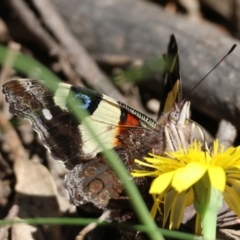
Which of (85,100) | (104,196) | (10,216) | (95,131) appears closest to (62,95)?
(85,100)

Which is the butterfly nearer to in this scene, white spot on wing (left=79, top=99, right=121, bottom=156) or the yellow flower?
white spot on wing (left=79, top=99, right=121, bottom=156)

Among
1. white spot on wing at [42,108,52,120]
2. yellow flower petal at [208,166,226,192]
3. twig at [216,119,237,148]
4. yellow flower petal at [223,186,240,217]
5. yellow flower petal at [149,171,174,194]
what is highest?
yellow flower petal at [208,166,226,192]

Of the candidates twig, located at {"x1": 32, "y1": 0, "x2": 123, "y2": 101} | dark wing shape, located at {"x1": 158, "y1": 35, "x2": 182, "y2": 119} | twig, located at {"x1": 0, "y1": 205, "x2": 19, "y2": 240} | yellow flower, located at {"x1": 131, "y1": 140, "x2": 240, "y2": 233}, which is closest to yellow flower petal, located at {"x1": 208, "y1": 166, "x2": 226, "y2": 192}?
yellow flower, located at {"x1": 131, "y1": 140, "x2": 240, "y2": 233}

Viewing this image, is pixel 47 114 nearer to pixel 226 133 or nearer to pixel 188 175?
pixel 188 175

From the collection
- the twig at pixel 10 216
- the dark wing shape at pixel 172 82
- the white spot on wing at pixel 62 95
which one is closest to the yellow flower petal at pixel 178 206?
the dark wing shape at pixel 172 82

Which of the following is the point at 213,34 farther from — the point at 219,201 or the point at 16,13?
→ the point at 219,201

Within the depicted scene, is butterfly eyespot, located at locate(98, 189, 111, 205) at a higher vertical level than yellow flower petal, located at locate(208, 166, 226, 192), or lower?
lower

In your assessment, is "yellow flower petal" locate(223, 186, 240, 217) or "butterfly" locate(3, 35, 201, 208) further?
"butterfly" locate(3, 35, 201, 208)
